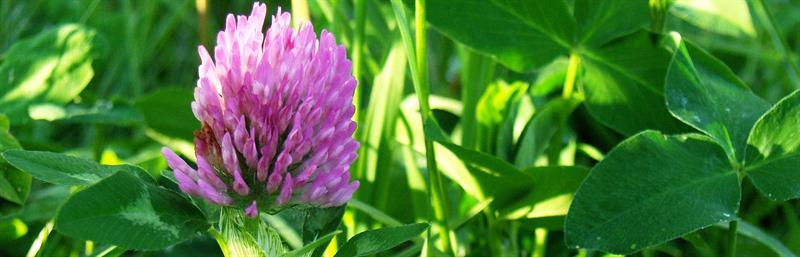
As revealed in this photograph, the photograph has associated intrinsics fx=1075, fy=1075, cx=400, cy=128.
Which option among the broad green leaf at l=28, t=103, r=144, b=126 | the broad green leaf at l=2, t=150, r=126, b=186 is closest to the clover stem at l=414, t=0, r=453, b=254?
the broad green leaf at l=2, t=150, r=126, b=186

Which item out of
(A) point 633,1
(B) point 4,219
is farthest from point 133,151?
(A) point 633,1

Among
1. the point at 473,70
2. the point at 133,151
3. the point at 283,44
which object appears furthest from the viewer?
the point at 133,151

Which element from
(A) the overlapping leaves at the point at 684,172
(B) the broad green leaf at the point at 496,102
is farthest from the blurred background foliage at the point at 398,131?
(A) the overlapping leaves at the point at 684,172

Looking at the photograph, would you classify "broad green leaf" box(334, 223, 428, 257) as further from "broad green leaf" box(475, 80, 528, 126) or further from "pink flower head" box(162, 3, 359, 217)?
"broad green leaf" box(475, 80, 528, 126)

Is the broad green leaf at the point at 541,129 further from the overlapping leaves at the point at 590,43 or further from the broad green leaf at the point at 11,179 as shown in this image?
the broad green leaf at the point at 11,179

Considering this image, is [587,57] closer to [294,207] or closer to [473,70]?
[473,70]

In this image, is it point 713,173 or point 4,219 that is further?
point 4,219
